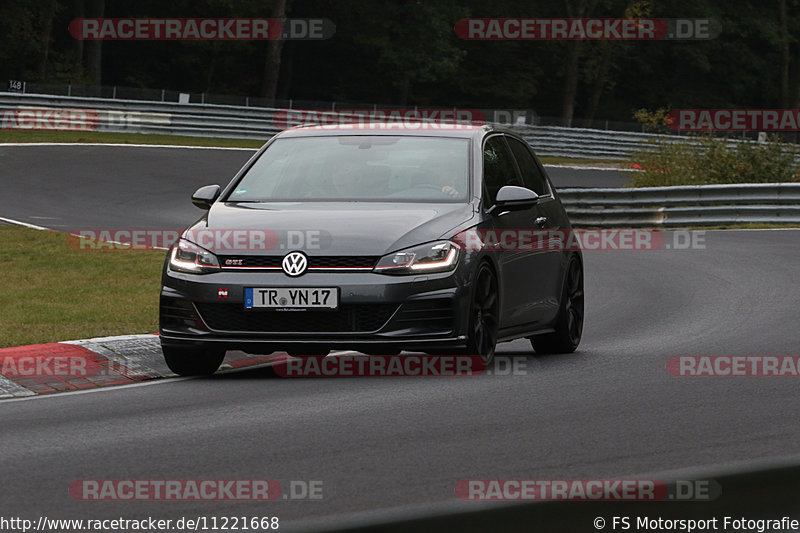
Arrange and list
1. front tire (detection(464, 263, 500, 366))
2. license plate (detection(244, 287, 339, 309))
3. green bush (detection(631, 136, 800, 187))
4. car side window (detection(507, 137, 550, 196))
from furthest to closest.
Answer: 1. green bush (detection(631, 136, 800, 187))
2. car side window (detection(507, 137, 550, 196))
3. front tire (detection(464, 263, 500, 366))
4. license plate (detection(244, 287, 339, 309))

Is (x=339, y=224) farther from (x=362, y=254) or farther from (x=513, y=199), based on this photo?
(x=513, y=199)

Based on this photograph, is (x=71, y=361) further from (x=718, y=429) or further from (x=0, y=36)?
(x=0, y=36)

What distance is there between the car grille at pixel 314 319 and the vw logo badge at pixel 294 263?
0.79 feet

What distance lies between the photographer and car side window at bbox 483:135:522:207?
10.5m

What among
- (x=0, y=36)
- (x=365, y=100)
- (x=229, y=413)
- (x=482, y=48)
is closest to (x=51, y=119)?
(x=0, y=36)

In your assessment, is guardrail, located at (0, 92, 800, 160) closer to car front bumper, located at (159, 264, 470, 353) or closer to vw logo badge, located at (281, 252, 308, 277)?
car front bumper, located at (159, 264, 470, 353)

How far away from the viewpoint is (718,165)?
29.5 meters

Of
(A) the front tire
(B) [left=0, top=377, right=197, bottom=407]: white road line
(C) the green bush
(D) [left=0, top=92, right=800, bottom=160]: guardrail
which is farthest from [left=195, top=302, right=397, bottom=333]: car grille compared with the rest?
(D) [left=0, top=92, right=800, bottom=160]: guardrail

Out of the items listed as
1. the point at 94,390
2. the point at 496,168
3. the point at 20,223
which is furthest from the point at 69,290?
the point at 20,223

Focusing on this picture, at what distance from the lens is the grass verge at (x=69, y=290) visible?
1155 centimetres

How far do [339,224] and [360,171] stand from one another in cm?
107

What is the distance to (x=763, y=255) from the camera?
1988 centimetres

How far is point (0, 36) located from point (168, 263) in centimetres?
5327

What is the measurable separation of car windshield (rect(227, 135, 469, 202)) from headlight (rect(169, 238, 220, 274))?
32.3 inches
